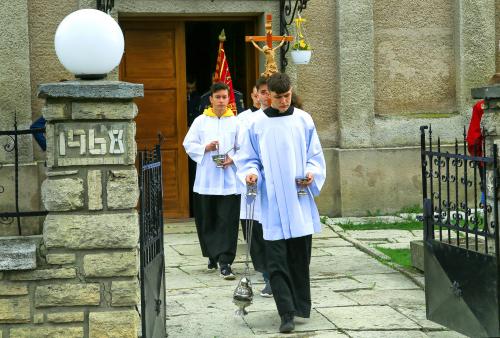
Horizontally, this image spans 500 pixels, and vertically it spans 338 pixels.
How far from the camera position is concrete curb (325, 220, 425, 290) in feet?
28.5

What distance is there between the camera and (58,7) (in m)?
11.4

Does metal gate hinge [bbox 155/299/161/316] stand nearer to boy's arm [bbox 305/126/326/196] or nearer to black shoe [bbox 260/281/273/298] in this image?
boy's arm [bbox 305/126/326/196]

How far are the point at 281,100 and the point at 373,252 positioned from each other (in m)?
3.15

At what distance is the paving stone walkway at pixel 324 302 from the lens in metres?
7.02

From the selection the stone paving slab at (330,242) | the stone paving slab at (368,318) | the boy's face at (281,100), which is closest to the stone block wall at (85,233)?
the boy's face at (281,100)

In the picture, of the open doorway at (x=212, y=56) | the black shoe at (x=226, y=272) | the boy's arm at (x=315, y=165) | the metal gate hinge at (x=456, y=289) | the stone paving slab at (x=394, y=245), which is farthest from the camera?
the open doorway at (x=212, y=56)

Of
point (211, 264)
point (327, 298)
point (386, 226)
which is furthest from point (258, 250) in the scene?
point (386, 226)

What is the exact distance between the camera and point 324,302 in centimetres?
791

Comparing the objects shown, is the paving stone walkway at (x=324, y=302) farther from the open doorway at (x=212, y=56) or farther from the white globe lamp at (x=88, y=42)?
the open doorway at (x=212, y=56)

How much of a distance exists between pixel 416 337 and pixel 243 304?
121 cm

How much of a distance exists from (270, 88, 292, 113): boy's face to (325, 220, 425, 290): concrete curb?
217 centimetres

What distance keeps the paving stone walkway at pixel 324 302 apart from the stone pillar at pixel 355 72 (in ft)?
7.56

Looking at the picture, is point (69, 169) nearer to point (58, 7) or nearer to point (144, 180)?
point (144, 180)

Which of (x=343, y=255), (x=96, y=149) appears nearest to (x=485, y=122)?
(x=96, y=149)
